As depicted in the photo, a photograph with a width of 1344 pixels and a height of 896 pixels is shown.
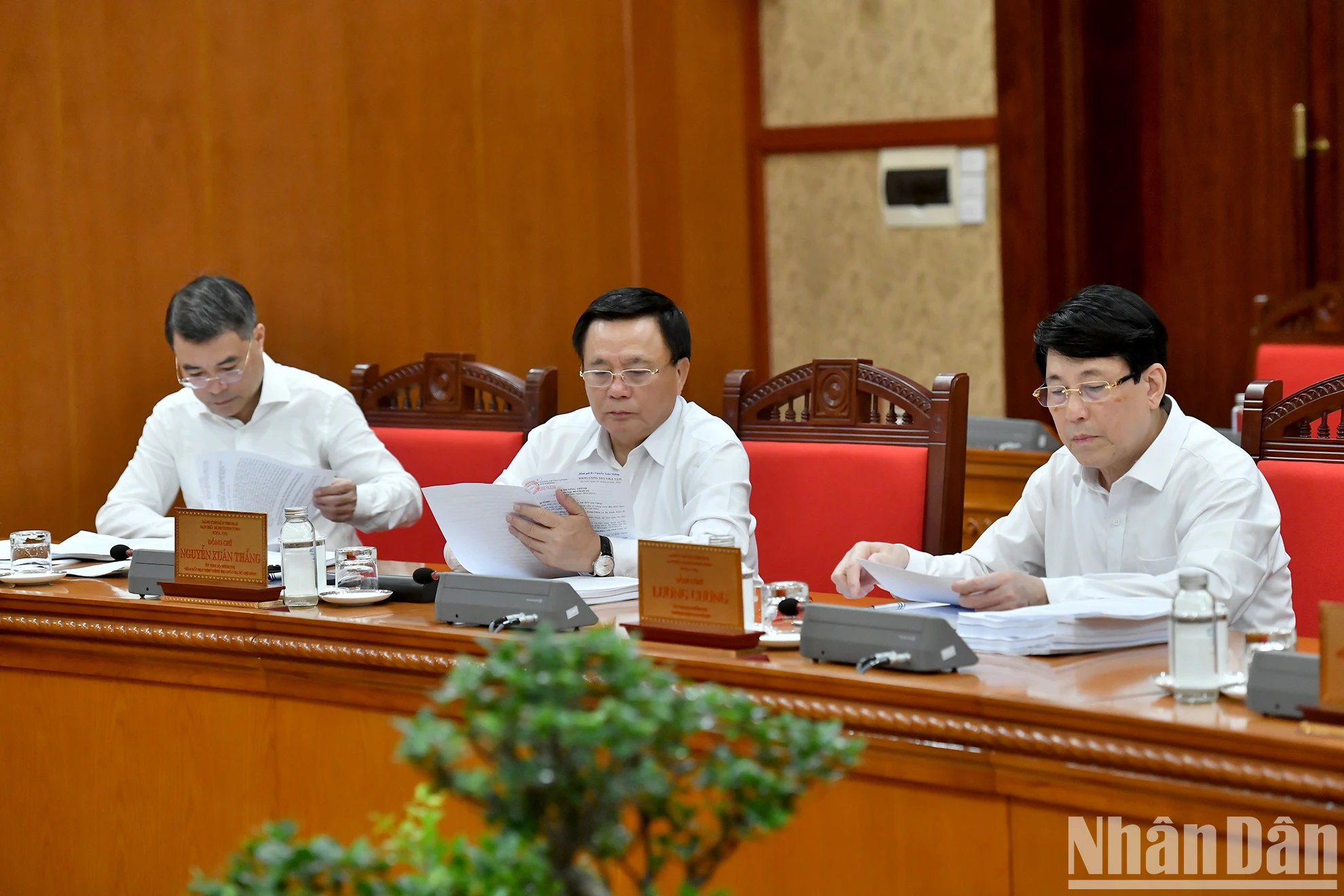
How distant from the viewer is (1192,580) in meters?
1.64

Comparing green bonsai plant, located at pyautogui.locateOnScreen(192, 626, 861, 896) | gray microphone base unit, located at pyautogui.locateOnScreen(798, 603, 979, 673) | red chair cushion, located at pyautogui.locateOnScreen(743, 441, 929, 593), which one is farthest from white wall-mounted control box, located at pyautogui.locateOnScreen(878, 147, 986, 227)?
green bonsai plant, located at pyautogui.locateOnScreen(192, 626, 861, 896)

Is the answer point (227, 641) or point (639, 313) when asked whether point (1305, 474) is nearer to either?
point (639, 313)

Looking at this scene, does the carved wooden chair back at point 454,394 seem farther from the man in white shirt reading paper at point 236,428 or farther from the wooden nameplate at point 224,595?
the wooden nameplate at point 224,595

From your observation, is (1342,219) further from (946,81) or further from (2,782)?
(2,782)

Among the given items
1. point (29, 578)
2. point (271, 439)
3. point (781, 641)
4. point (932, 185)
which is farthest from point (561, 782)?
point (932, 185)

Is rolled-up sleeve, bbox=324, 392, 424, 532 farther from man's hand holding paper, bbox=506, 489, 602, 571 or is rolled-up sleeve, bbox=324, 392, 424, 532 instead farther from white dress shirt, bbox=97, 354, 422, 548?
man's hand holding paper, bbox=506, 489, 602, 571

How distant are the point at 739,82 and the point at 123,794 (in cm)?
380

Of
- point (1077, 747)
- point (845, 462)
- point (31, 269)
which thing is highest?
point (31, 269)

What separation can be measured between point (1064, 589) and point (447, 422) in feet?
5.72

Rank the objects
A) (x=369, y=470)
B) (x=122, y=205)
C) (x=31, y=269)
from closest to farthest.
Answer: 1. (x=369, y=470)
2. (x=31, y=269)
3. (x=122, y=205)

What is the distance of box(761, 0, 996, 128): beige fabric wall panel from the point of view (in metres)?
5.50

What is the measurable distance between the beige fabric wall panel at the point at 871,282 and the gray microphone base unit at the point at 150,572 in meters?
3.61

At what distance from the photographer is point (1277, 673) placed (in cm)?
154

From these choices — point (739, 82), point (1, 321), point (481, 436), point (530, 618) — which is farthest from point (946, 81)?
point (530, 618)
